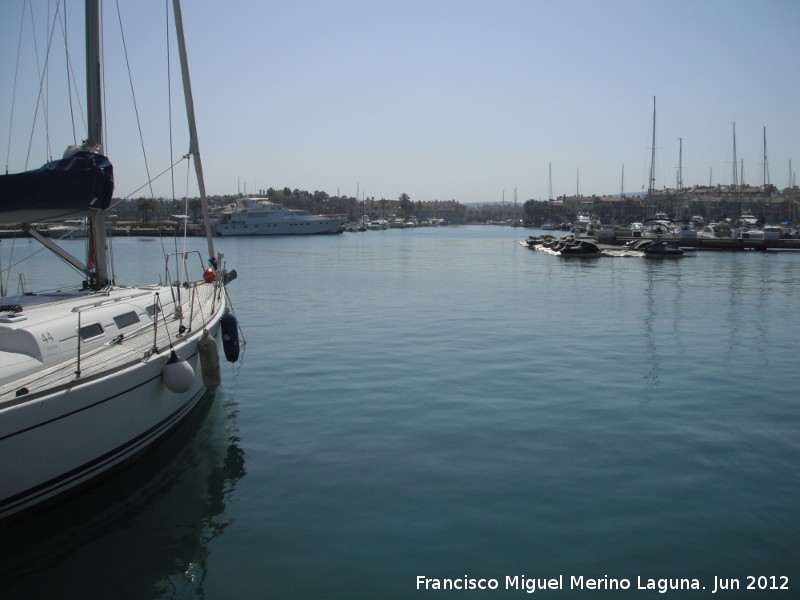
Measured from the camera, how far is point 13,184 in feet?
33.0

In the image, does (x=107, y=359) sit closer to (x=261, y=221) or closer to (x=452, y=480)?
(x=452, y=480)

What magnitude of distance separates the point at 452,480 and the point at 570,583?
2.46 meters

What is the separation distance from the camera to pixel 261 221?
112m

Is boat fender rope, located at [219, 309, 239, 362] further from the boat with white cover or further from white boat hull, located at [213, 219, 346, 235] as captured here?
white boat hull, located at [213, 219, 346, 235]

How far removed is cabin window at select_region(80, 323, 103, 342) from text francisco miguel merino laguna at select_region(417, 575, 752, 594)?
595cm

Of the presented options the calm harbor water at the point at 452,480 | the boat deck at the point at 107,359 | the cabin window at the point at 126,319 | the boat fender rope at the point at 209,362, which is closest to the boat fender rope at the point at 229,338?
the boat deck at the point at 107,359

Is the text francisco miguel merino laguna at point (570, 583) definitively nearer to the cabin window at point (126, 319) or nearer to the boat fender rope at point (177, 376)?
the boat fender rope at point (177, 376)

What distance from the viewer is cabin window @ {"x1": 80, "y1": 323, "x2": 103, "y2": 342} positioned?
31.4ft

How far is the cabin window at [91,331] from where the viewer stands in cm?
957

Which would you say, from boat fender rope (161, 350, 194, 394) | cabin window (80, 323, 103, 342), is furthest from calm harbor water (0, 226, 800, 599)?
cabin window (80, 323, 103, 342)

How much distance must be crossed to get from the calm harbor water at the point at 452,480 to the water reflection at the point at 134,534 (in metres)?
0.03

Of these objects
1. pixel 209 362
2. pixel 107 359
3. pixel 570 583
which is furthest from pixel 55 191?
pixel 570 583

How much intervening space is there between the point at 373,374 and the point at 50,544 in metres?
7.83

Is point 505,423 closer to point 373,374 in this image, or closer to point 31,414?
point 373,374
